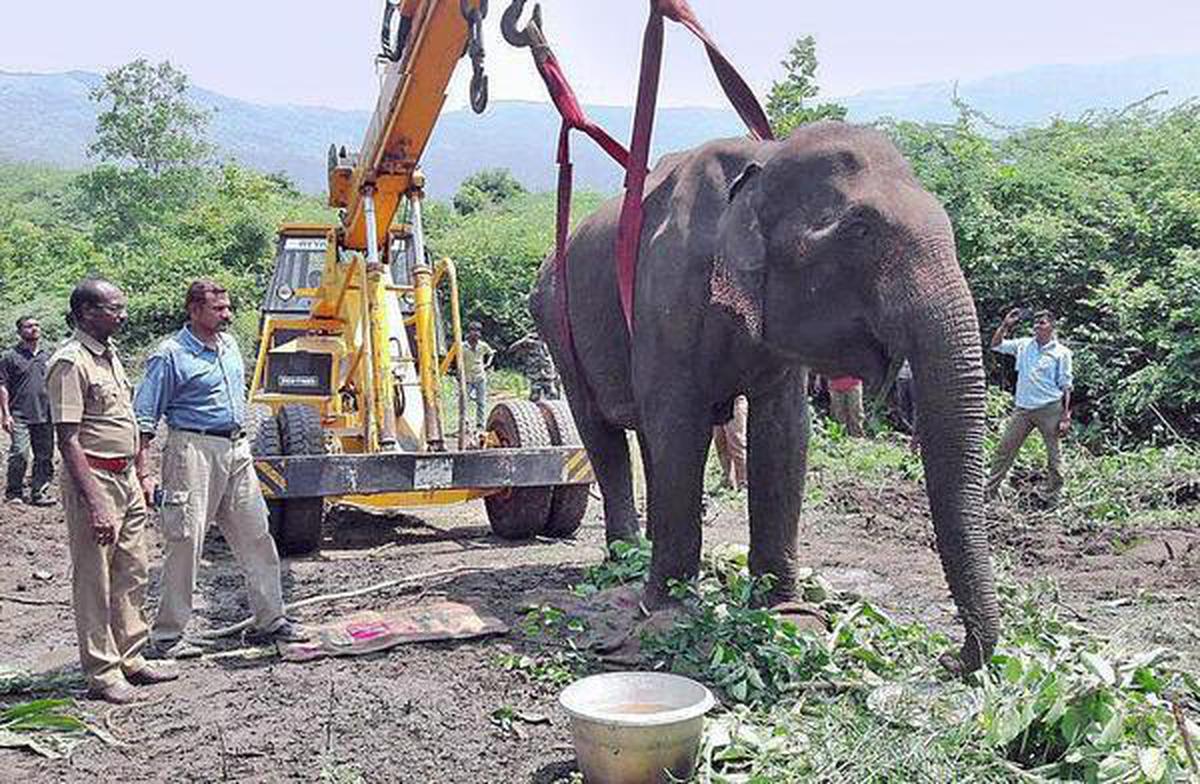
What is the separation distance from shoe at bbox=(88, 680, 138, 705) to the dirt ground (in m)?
0.06

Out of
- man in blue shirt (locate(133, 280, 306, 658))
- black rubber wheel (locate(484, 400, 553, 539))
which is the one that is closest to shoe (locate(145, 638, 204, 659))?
man in blue shirt (locate(133, 280, 306, 658))

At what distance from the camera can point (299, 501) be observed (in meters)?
9.04

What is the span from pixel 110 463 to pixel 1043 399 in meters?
8.14

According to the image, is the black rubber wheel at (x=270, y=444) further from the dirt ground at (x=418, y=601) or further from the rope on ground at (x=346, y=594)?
the rope on ground at (x=346, y=594)

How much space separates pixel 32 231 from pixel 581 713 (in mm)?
38674

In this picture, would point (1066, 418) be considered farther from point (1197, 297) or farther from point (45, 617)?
point (45, 617)

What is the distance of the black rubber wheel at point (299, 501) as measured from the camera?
9055mm

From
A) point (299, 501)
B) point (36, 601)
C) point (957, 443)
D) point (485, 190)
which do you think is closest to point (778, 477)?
point (957, 443)

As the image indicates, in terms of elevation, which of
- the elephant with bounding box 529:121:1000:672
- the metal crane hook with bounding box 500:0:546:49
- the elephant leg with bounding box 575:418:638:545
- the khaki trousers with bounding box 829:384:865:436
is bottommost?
the khaki trousers with bounding box 829:384:865:436

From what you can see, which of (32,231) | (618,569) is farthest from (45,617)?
(32,231)

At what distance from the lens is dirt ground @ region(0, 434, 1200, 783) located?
495cm

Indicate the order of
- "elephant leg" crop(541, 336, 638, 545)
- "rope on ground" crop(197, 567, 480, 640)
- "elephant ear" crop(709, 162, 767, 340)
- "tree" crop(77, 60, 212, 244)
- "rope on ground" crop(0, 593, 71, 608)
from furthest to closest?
"tree" crop(77, 60, 212, 244) → "rope on ground" crop(0, 593, 71, 608) → "elephant leg" crop(541, 336, 638, 545) → "rope on ground" crop(197, 567, 480, 640) → "elephant ear" crop(709, 162, 767, 340)

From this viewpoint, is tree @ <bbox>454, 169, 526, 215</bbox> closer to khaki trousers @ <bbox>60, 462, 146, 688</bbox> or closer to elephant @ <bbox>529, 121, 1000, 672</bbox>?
elephant @ <bbox>529, 121, 1000, 672</bbox>

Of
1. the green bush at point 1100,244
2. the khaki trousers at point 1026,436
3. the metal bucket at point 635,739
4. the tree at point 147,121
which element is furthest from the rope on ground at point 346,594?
the tree at point 147,121
